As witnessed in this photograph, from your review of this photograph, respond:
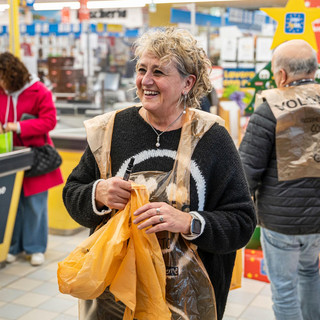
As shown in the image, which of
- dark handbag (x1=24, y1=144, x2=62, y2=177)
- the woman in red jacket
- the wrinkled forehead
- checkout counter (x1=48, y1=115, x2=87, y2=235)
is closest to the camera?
the wrinkled forehead

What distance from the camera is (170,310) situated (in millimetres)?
1621

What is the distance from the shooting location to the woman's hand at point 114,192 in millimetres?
1574

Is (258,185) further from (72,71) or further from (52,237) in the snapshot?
(72,71)

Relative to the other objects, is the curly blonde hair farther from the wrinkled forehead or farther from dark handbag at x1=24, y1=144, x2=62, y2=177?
dark handbag at x1=24, y1=144, x2=62, y2=177

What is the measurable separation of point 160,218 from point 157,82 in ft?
1.46

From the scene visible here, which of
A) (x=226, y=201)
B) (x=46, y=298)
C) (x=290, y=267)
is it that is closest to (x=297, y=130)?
(x=290, y=267)

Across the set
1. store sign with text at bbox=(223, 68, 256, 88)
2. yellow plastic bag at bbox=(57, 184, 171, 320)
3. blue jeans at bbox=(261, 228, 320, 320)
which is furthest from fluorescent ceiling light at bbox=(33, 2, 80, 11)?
yellow plastic bag at bbox=(57, 184, 171, 320)

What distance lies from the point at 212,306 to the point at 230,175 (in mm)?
434

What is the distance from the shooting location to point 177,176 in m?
1.64

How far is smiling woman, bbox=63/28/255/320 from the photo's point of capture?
5.33 feet

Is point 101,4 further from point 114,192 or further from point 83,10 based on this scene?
point 114,192

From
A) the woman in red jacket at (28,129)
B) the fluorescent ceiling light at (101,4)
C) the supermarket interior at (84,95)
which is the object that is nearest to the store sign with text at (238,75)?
the supermarket interior at (84,95)

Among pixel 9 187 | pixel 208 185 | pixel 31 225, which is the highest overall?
pixel 208 185

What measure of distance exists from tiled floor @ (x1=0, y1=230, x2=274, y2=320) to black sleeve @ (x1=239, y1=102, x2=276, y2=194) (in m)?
1.31
